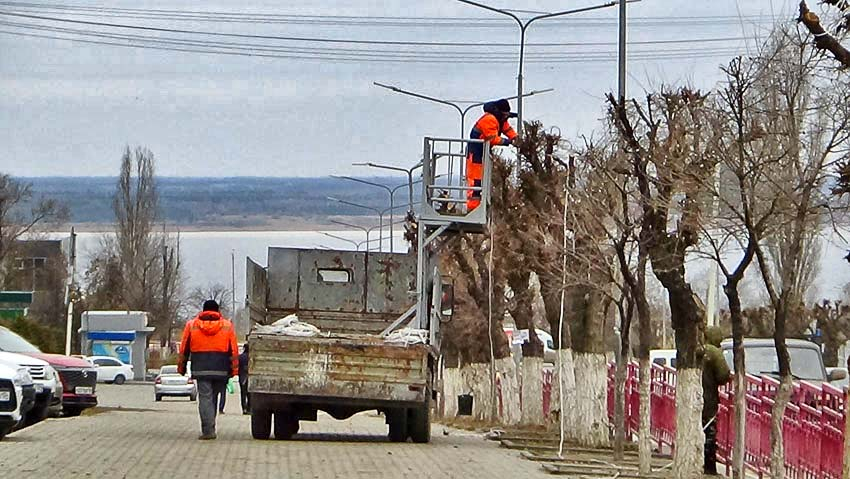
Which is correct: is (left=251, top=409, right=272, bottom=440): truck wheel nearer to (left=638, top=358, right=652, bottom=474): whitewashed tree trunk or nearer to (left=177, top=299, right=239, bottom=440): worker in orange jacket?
(left=177, top=299, right=239, bottom=440): worker in orange jacket

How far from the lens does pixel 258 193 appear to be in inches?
6427

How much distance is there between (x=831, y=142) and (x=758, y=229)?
3.82 feet

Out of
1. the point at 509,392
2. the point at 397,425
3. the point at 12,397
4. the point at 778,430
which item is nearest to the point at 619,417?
the point at 397,425

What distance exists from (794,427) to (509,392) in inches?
688

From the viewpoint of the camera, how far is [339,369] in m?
21.5

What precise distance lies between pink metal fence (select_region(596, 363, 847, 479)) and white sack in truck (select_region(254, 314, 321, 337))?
539 cm

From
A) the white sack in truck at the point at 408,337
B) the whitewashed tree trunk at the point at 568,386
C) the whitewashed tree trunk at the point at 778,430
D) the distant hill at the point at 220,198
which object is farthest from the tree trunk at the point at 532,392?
the distant hill at the point at 220,198

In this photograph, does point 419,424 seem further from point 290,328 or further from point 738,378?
point 738,378

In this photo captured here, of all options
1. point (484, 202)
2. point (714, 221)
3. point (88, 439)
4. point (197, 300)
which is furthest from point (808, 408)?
point (197, 300)

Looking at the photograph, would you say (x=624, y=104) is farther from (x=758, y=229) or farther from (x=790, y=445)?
(x=790, y=445)

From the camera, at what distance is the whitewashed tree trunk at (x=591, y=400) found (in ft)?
84.9

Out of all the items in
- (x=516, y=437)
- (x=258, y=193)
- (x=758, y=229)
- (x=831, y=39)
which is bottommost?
(x=516, y=437)

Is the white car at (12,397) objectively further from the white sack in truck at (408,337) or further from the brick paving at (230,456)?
the white sack in truck at (408,337)

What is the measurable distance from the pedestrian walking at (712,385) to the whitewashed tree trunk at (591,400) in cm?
479
